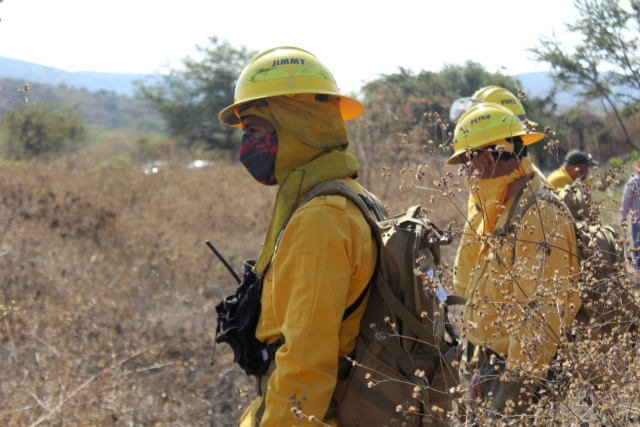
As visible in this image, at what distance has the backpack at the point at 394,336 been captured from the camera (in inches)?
78.0

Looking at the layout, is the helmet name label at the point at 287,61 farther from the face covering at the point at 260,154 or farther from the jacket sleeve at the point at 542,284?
the jacket sleeve at the point at 542,284

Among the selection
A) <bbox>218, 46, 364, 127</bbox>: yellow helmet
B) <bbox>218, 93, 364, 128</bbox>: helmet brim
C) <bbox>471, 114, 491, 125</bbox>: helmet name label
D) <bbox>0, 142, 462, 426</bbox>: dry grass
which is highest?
<bbox>218, 46, 364, 127</bbox>: yellow helmet

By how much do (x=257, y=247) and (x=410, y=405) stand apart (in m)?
7.58

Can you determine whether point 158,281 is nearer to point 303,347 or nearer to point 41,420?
point 41,420

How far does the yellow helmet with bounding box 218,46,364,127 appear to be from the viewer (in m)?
2.17

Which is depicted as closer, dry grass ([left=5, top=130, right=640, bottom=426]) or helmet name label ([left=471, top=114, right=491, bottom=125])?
helmet name label ([left=471, top=114, right=491, bottom=125])

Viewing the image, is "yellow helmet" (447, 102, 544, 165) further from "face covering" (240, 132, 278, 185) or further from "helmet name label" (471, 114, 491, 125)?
"face covering" (240, 132, 278, 185)

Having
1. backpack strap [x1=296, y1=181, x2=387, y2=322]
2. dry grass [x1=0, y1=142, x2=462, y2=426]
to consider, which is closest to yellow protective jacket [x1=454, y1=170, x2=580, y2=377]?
backpack strap [x1=296, y1=181, x2=387, y2=322]

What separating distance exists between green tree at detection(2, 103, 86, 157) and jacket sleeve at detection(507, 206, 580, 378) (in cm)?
1626

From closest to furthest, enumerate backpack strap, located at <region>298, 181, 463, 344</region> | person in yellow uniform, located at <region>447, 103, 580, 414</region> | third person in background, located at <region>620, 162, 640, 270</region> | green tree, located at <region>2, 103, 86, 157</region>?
1. backpack strap, located at <region>298, 181, 463, 344</region>
2. third person in background, located at <region>620, 162, 640, 270</region>
3. person in yellow uniform, located at <region>447, 103, 580, 414</region>
4. green tree, located at <region>2, 103, 86, 157</region>

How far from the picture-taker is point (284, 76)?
2186 millimetres

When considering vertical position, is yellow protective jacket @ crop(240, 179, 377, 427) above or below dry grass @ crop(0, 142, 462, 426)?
above

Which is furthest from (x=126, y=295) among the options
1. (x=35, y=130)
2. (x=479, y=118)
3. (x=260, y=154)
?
(x=35, y=130)

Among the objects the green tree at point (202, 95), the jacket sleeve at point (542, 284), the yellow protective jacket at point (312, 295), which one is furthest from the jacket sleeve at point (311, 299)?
the green tree at point (202, 95)
